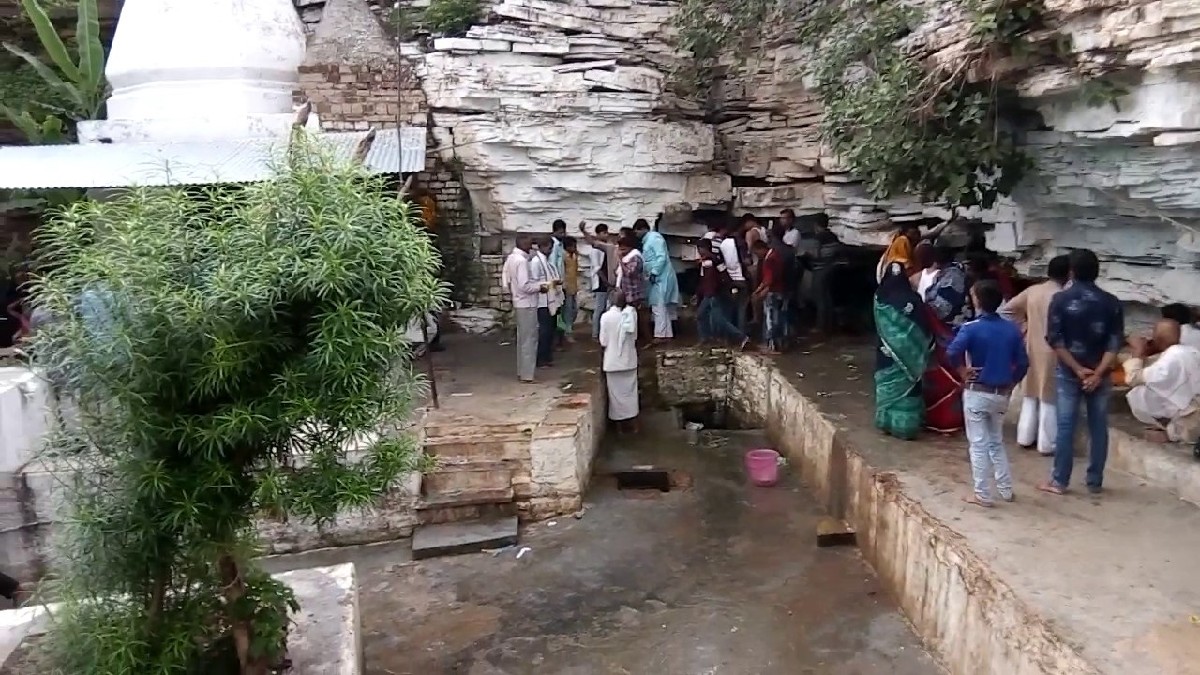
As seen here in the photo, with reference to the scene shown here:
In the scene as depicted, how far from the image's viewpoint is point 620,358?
337 inches

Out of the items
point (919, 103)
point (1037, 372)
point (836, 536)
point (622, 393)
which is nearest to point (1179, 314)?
point (1037, 372)

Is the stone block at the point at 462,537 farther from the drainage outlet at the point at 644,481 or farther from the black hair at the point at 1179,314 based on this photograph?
the black hair at the point at 1179,314

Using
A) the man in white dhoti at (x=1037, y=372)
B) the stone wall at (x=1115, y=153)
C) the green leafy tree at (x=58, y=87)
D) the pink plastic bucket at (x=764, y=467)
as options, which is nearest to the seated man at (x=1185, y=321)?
the stone wall at (x=1115, y=153)

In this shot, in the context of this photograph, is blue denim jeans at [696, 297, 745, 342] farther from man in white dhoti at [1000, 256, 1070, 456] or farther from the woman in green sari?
man in white dhoti at [1000, 256, 1070, 456]

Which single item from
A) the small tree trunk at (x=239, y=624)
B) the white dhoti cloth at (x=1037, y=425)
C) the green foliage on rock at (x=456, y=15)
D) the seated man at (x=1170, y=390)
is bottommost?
the small tree trunk at (x=239, y=624)

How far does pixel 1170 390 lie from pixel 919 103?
2645 mm

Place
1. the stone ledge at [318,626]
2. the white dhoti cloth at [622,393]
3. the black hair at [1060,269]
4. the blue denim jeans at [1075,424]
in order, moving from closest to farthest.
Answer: the stone ledge at [318,626], the blue denim jeans at [1075,424], the black hair at [1060,269], the white dhoti cloth at [622,393]

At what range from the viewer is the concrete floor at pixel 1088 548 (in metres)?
3.55

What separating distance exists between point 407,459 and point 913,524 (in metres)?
3.02

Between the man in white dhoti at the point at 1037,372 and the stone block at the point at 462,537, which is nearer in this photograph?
the man in white dhoti at the point at 1037,372

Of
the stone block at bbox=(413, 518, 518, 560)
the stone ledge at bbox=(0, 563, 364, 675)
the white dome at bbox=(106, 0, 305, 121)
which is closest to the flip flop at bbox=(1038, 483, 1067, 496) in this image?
the stone block at bbox=(413, 518, 518, 560)

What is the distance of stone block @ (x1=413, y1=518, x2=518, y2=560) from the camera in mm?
6574

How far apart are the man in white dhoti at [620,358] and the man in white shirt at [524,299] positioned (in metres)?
0.68

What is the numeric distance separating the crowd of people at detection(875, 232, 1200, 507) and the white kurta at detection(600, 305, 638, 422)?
2.60 metres
